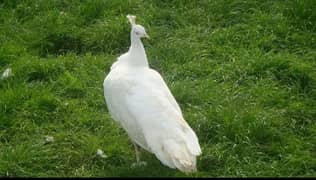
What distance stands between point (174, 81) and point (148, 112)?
1394 mm

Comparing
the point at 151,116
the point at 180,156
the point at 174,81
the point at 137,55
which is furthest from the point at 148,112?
the point at 174,81

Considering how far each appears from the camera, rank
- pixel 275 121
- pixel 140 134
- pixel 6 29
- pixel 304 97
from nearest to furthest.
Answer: pixel 140 134 < pixel 275 121 < pixel 304 97 < pixel 6 29

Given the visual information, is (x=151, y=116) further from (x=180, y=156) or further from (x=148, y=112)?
(x=180, y=156)

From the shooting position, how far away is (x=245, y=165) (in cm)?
529

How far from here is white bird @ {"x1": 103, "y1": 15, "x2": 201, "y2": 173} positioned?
15.6 feet

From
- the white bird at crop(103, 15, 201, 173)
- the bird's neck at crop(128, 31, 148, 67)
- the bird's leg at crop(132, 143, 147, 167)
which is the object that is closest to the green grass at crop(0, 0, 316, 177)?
the bird's leg at crop(132, 143, 147, 167)

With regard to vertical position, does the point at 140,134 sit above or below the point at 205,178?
above

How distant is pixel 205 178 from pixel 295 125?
0.98 m

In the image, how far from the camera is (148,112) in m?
5.00

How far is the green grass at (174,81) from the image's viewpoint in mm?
5430

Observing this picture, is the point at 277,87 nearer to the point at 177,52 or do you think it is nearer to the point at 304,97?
the point at 304,97

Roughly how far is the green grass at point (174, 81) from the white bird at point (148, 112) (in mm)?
406

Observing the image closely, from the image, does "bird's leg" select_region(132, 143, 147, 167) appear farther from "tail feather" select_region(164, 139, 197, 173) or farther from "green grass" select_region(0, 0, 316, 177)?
"tail feather" select_region(164, 139, 197, 173)

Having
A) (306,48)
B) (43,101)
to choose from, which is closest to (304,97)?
(306,48)
